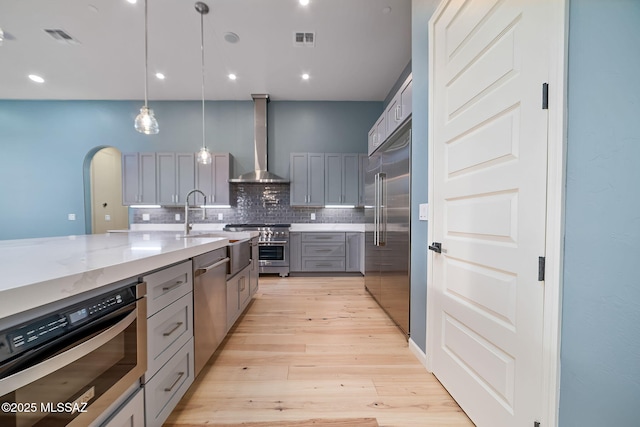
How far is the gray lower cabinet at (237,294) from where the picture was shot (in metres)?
1.96

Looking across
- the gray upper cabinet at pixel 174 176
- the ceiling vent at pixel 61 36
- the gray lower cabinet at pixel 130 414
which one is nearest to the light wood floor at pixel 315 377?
the gray lower cabinet at pixel 130 414

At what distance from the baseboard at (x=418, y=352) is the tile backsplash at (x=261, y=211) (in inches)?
116

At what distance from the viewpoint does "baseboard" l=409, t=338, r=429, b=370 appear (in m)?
1.67

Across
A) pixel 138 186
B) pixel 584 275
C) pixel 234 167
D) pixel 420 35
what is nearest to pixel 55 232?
pixel 138 186

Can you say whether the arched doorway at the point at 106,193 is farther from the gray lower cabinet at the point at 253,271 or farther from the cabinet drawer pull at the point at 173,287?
the cabinet drawer pull at the point at 173,287

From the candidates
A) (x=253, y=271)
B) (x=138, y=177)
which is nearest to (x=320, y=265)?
(x=253, y=271)

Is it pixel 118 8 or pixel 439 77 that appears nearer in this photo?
pixel 439 77

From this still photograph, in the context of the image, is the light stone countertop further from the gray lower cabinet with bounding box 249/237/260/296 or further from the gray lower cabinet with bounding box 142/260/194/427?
the gray lower cabinet with bounding box 249/237/260/296

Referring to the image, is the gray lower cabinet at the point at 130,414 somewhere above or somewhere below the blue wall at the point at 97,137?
below

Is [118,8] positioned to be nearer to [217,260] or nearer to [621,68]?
[217,260]

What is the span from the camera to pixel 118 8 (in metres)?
2.55

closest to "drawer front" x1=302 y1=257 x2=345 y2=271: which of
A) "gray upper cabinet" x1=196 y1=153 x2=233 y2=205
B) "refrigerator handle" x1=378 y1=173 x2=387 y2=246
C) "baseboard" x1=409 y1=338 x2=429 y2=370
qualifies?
"refrigerator handle" x1=378 y1=173 x2=387 y2=246

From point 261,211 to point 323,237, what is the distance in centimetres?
145

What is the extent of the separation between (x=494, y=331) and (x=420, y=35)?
2095mm
